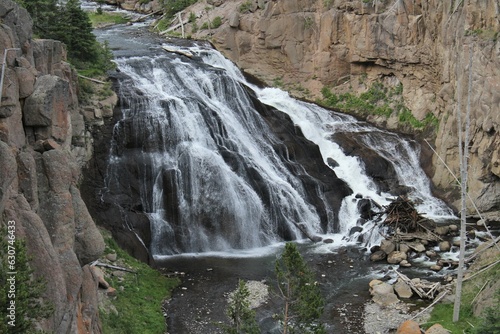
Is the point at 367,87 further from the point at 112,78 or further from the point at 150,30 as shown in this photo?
the point at 150,30

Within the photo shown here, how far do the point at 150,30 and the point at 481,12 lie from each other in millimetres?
31887

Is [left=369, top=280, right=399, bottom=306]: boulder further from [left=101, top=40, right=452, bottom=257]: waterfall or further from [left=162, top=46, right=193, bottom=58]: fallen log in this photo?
[left=162, top=46, right=193, bottom=58]: fallen log

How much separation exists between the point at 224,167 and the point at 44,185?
1815 centimetres

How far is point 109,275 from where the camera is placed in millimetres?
27594

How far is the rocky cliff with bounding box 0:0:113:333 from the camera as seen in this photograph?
56.1 feet

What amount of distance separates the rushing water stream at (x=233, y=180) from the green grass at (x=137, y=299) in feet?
3.30

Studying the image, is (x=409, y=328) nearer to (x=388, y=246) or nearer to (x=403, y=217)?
(x=388, y=246)

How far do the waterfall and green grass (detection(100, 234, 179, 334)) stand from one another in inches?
137

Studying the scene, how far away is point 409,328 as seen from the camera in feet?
80.0

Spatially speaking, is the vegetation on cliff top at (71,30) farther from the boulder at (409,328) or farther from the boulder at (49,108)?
the boulder at (409,328)

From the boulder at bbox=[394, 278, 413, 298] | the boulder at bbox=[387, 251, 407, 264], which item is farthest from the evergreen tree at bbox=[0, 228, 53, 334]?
the boulder at bbox=[387, 251, 407, 264]

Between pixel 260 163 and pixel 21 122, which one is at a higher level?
pixel 21 122

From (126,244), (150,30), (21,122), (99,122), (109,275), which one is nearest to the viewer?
(21,122)

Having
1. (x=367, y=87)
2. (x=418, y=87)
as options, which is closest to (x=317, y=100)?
(x=367, y=87)
